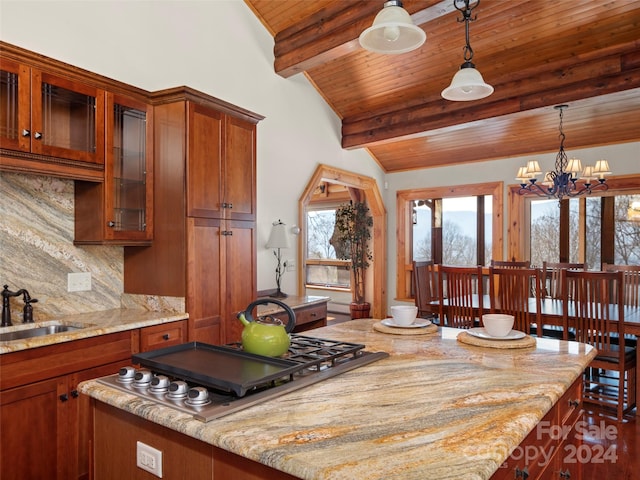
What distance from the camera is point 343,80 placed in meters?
5.29

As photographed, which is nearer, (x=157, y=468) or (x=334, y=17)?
(x=157, y=468)

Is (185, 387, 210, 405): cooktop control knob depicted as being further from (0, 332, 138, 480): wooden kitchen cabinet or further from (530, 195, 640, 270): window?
(530, 195, 640, 270): window

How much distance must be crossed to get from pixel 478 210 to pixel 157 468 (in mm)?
6071

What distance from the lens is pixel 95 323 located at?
8.61ft

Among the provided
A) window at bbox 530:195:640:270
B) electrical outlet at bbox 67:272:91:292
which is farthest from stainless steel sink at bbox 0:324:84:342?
window at bbox 530:195:640:270

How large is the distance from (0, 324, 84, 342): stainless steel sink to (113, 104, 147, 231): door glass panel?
0.68 meters

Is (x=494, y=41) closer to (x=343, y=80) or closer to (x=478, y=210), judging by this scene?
(x=343, y=80)

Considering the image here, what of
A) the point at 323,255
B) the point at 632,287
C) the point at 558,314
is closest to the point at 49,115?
the point at 558,314

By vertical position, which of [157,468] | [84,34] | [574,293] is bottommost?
[157,468]

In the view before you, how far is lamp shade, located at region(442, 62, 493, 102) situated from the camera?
238 centimetres

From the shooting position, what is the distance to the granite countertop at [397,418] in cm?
90

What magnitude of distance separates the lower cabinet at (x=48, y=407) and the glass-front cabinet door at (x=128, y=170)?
784 millimetres

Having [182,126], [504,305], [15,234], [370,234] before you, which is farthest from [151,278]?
[370,234]

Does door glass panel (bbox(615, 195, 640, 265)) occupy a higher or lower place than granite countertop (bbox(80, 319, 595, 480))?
higher
